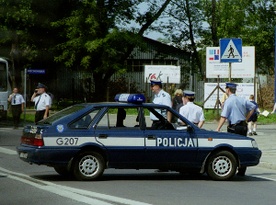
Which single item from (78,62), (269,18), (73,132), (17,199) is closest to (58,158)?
(73,132)

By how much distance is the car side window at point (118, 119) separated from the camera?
15.0m

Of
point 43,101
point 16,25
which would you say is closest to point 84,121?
point 43,101

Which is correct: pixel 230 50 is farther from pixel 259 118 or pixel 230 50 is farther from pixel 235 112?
pixel 259 118

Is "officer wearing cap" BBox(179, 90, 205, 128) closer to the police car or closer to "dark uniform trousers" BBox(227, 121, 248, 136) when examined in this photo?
"dark uniform trousers" BBox(227, 121, 248, 136)

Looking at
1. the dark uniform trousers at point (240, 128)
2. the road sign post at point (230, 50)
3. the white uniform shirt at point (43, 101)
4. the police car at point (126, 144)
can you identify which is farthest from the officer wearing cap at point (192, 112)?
the white uniform shirt at point (43, 101)

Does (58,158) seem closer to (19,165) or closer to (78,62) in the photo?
(19,165)

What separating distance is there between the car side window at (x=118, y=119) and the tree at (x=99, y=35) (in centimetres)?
3355

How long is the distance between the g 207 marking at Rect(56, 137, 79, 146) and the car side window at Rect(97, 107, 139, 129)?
1.74ft

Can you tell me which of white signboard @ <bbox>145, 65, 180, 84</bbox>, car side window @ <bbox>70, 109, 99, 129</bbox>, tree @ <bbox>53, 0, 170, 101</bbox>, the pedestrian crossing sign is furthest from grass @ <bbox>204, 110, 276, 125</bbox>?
car side window @ <bbox>70, 109, 99, 129</bbox>

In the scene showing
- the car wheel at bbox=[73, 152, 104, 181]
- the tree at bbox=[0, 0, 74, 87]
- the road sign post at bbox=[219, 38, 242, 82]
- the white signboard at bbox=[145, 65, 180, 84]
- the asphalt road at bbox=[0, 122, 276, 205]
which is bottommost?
the asphalt road at bbox=[0, 122, 276, 205]

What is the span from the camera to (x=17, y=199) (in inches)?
470

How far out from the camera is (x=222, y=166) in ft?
50.8

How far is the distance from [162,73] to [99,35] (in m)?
4.37

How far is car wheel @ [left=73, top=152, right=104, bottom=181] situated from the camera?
48.0 feet
